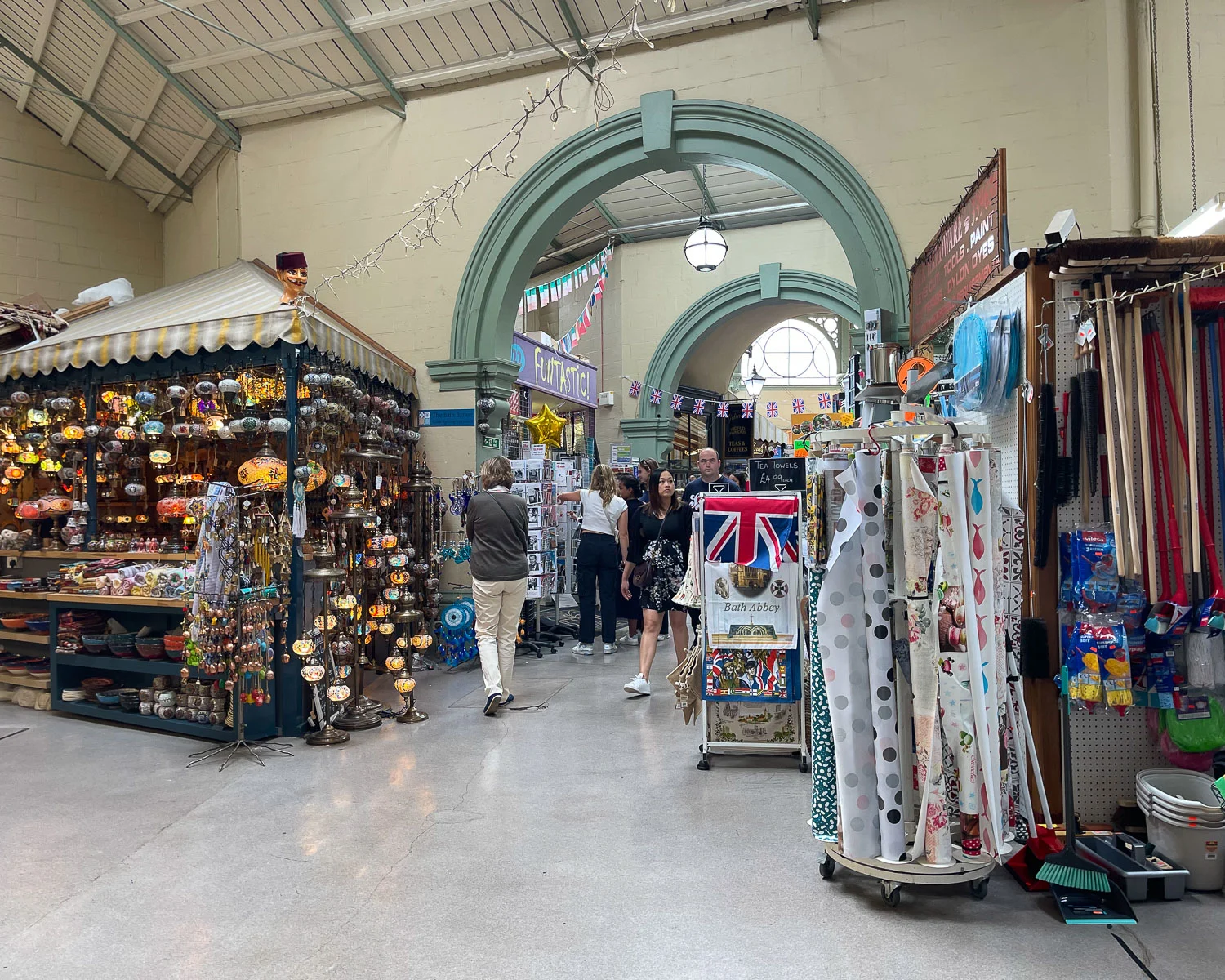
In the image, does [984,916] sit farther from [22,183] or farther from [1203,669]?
[22,183]

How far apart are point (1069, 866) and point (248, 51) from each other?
26.5 ft

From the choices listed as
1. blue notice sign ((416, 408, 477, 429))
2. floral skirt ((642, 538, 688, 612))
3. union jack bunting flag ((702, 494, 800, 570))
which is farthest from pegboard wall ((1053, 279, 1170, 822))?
blue notice sign ((416, 408, 477, 429))

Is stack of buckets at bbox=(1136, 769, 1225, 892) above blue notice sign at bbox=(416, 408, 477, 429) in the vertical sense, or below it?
below

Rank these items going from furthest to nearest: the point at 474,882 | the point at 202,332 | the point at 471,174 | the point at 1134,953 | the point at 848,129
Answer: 1. the point at 471,174
2. the point at 848,129
3. the point at 202,332
4. the point at 474,882
5. the point at 1134,953

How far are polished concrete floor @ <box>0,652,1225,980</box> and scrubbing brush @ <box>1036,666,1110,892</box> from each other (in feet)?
0.37

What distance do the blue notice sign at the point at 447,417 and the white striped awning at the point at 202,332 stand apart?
0.23m

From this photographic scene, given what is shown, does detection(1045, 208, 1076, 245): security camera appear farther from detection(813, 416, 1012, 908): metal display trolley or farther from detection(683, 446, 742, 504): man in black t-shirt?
detection(683, 446, 742, 504): man in black t-shirt

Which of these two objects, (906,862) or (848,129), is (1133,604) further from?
(848,129)

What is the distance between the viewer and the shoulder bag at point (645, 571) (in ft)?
17.8

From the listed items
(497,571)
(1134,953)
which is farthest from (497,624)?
(1134,953)

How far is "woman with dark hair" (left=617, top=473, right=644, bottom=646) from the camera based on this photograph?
6703 mm

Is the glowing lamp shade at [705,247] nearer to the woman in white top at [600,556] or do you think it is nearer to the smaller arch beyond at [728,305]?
the woman in white top at [600,556]

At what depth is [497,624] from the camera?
544 cm

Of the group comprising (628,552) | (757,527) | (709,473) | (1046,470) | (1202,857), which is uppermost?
(709,473)
